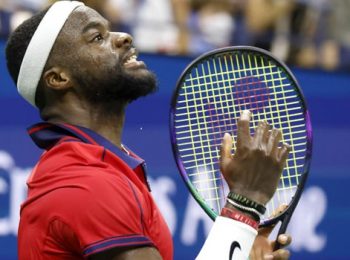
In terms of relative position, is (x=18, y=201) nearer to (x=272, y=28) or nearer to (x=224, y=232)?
(x=272, y=28)

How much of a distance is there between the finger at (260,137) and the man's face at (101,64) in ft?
1.59

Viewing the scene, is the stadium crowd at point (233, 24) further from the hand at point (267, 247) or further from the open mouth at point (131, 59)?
the hand at point (267, 247)

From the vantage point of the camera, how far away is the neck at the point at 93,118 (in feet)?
10.6

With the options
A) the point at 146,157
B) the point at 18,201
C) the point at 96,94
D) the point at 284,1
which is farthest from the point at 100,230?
the point at 284,1

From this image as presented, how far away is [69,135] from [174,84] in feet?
12.6

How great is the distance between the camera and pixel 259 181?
2928mm

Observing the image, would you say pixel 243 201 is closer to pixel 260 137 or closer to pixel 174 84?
pixel 260 137

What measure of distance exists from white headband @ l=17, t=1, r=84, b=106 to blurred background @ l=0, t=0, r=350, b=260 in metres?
3.07

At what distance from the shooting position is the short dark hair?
10.8 ft

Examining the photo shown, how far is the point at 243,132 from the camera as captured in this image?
2908 millimetres

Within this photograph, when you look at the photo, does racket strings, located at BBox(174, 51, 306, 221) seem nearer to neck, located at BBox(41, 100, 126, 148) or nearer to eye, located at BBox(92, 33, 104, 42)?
neck, located at BBox(41, 100, 126, 148)

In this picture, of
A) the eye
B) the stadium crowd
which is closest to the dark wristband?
the eye

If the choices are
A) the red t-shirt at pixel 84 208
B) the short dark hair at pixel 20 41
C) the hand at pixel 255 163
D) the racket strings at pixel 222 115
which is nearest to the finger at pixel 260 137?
the hand at pixel 255 163

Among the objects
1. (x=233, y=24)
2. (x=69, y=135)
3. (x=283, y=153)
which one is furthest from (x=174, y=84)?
(x=283, y=153)
